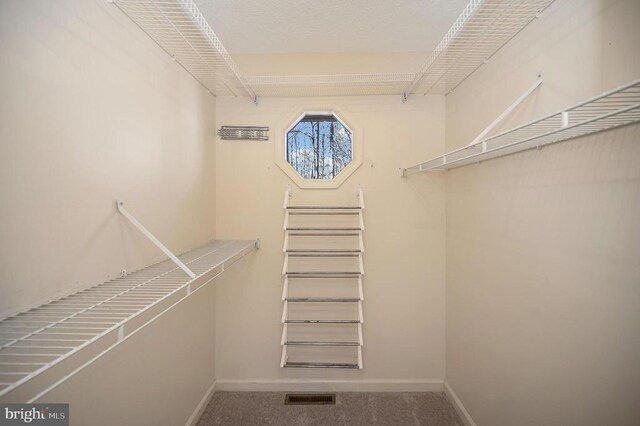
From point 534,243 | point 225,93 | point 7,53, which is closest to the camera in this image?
point 7,53

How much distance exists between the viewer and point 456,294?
2799 mm

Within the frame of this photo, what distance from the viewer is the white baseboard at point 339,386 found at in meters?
3.01

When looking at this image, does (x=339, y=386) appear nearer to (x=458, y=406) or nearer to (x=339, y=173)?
(x=458, y=406)

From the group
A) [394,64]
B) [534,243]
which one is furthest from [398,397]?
[394,64]

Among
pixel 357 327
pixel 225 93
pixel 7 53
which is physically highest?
pixel 225 93

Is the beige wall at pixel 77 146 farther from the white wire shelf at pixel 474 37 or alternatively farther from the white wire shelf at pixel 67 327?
the white wire shelf at pixel 474 37

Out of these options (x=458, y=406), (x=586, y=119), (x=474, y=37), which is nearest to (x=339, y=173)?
(x=474, y=37)

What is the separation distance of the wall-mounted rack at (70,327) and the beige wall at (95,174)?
7cm

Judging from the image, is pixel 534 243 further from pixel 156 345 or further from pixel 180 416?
pixel 180 416

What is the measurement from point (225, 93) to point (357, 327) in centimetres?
255

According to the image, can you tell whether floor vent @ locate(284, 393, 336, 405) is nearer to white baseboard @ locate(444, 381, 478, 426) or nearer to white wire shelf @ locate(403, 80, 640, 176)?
white baseboard @ locate(444, 381, 478, 426)

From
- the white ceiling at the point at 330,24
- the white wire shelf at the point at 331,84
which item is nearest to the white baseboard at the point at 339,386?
the white wire shelf at the point at 331,84

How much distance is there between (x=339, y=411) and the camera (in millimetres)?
2730

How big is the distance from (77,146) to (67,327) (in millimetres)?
782
